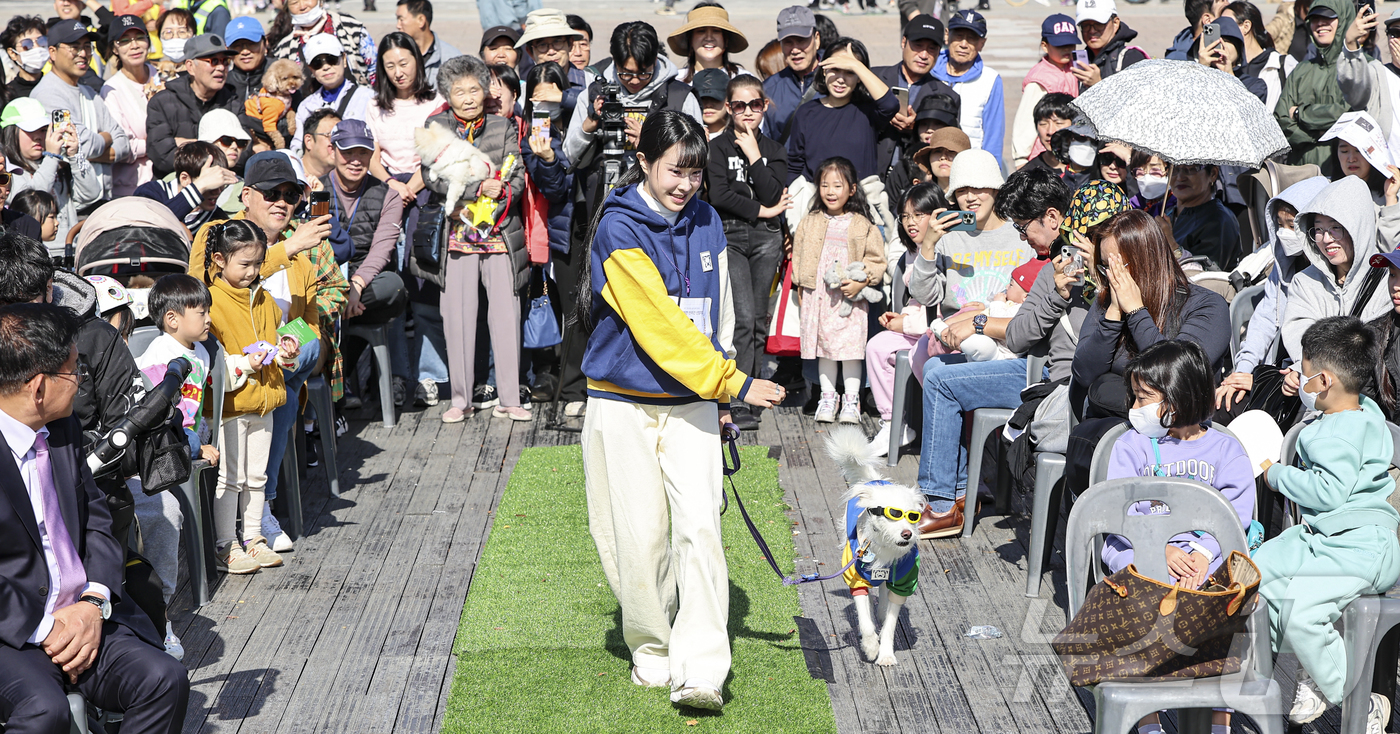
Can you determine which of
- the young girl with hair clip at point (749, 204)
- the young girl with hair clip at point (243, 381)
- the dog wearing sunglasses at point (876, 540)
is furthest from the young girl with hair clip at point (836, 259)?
the young girl with hair clip at point (243, 381)

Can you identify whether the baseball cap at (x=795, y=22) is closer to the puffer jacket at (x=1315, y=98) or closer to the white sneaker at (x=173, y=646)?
the puffer jacket at (x=1315, y=98)

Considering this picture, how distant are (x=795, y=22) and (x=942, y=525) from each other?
394cm

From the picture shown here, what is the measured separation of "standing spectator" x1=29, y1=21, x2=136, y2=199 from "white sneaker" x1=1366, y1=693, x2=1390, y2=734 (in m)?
7.13

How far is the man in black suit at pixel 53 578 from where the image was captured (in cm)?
310

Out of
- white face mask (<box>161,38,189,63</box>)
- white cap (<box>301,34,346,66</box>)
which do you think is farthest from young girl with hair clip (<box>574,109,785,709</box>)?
white face mask (<box>161,38,189,63</box>)

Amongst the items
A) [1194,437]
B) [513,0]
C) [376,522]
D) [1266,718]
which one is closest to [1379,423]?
[1194,437]

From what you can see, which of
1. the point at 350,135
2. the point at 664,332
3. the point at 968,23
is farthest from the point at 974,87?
the point at 664,332

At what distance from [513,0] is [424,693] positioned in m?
7.64

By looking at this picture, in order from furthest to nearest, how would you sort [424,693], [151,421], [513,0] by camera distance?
[513,0] → [424,693] → [151,421]

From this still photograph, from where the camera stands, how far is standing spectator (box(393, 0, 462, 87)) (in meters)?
8.99

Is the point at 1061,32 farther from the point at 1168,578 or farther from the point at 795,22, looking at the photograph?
the point at 1168,578

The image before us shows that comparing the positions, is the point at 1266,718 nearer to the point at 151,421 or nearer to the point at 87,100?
the point at 151,421

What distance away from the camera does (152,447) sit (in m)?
3.89

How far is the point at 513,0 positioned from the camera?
10.5m
